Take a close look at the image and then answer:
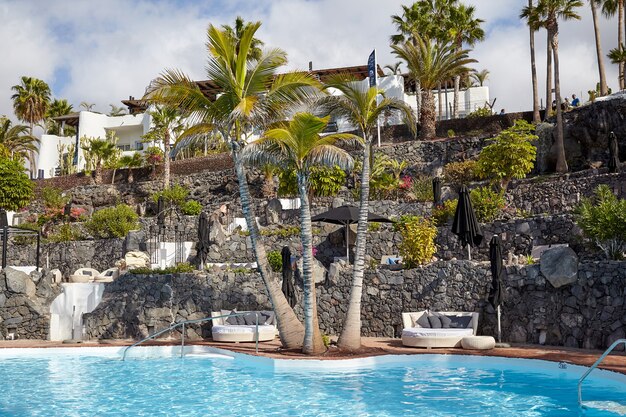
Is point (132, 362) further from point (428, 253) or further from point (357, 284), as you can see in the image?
point (428, 253)

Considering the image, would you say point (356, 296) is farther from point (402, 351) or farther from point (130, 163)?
point (130, 163)

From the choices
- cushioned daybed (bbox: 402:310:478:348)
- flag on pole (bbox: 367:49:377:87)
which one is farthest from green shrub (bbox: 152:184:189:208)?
cushioned daybed (bbox: 402:310:478:348)

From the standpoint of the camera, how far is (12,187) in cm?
3506

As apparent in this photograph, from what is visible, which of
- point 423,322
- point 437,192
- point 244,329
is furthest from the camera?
point 437,192

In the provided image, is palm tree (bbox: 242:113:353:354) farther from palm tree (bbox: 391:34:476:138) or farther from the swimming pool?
palm tree (bbox: 391:34:476:138)

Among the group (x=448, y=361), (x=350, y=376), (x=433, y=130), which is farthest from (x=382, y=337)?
(x=433, y=130)

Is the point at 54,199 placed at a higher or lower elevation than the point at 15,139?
lower

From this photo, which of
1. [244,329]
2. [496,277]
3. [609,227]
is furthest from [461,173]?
[244,329]

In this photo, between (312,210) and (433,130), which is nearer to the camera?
(312,210)

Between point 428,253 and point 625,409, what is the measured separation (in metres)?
8.90

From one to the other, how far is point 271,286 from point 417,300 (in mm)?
4427

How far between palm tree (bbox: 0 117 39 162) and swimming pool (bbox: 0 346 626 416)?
44.0 meters

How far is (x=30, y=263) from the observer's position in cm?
2945

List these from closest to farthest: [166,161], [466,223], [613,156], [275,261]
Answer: [466,223], [275,261], [613,156], [166,161]
